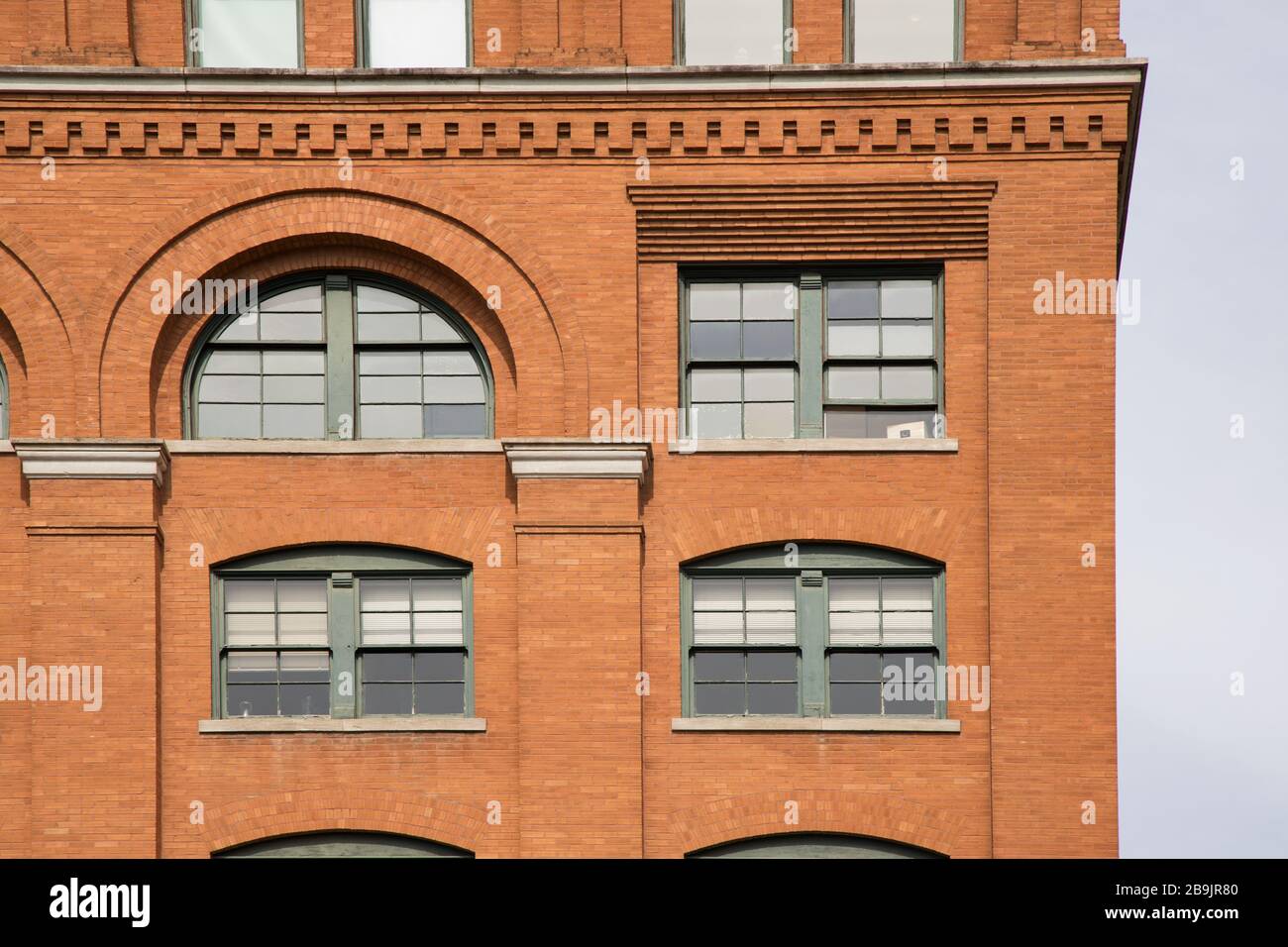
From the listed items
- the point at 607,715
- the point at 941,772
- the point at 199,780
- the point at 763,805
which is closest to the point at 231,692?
the point at 199,780

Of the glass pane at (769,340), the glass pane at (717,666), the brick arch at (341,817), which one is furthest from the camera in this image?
the glass pane at (769,340)

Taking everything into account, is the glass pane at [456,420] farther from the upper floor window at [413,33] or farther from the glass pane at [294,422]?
the upper floor window at [413,33]

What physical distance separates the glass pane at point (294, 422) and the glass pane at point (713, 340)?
4215 millimetres

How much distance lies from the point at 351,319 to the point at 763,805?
7072 mm

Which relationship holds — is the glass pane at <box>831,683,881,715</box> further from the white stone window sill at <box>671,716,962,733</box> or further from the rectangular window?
the rectangular window

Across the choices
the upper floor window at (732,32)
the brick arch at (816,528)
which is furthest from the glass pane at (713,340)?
the upper floor window at (732,32)

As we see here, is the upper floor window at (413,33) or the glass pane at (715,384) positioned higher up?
the upper floor window at (413,33)

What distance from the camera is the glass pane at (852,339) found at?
77.2 feet

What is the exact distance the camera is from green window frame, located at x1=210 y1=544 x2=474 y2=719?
75.0 feet

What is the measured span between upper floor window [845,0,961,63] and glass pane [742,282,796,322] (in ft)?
9.03

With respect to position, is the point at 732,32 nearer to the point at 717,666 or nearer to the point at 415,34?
the point at 415,34
